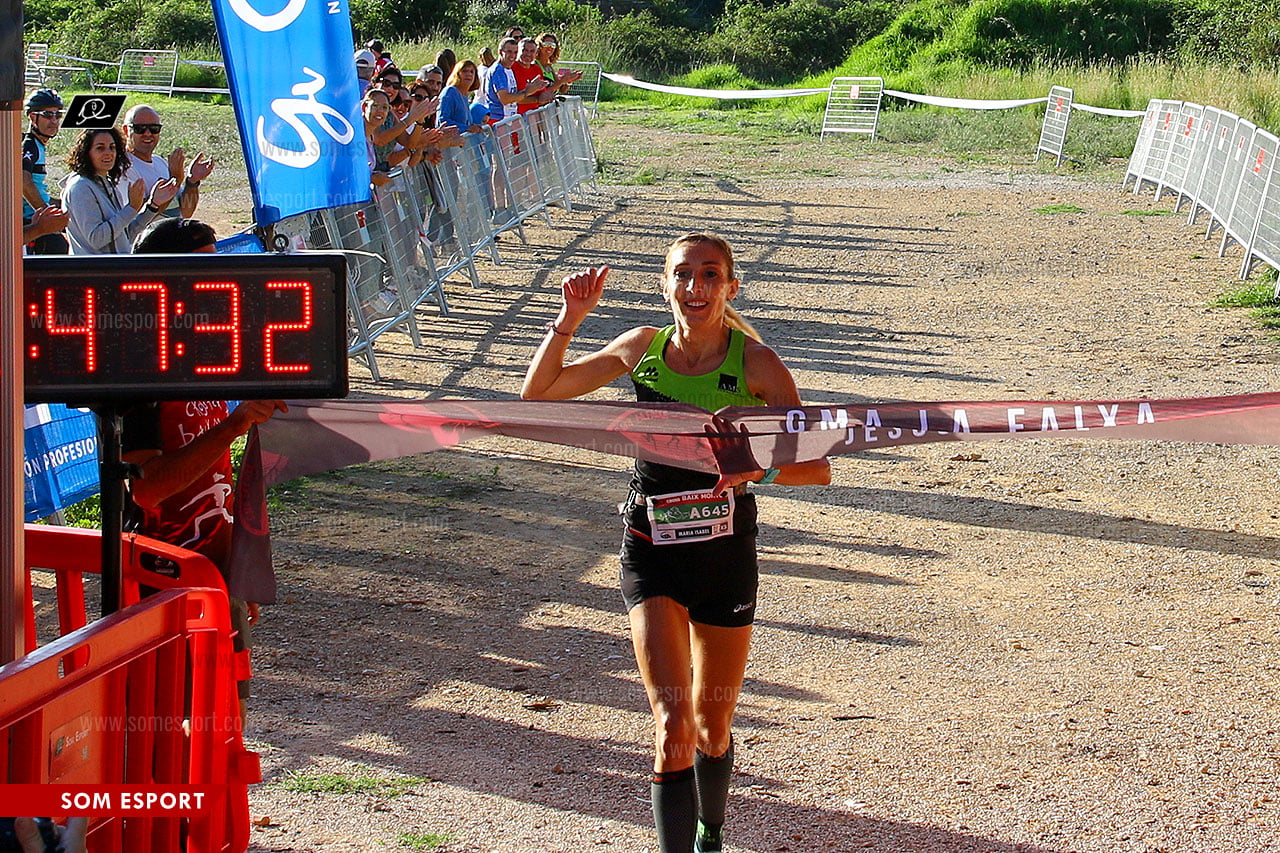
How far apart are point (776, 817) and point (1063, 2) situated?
4275cm

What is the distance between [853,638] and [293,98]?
4874 millimetres

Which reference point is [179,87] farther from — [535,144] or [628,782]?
[628,782]

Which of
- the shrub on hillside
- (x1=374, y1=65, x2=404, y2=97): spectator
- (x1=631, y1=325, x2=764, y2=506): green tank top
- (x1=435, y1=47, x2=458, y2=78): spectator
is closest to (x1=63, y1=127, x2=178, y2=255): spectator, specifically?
(x1=374, y1=65, x2=404, y2=97): spectator

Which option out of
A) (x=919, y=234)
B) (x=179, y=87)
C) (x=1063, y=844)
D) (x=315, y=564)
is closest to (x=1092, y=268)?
(x=919, y=234)

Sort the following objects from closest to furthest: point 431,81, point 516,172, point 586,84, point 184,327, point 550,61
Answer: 1. point 184,327
2. point 431,81
3. point 516,172
4. point 550,61
5. point 586,84

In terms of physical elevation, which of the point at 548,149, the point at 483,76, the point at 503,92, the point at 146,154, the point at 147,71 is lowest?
the point at 147,71

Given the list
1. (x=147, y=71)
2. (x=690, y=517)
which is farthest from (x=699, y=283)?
(x=147, y=71)

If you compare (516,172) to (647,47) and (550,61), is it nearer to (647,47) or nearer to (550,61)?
(550,61)

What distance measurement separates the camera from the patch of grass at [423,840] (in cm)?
471

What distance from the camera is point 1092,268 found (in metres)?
16.4

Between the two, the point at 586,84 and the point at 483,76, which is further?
the point at 586,84

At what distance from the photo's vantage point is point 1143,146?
2270 cm

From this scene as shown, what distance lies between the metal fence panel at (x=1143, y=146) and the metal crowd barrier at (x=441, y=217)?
8.57 metres

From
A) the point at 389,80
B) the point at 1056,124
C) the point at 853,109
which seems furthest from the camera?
the point at 853,109
